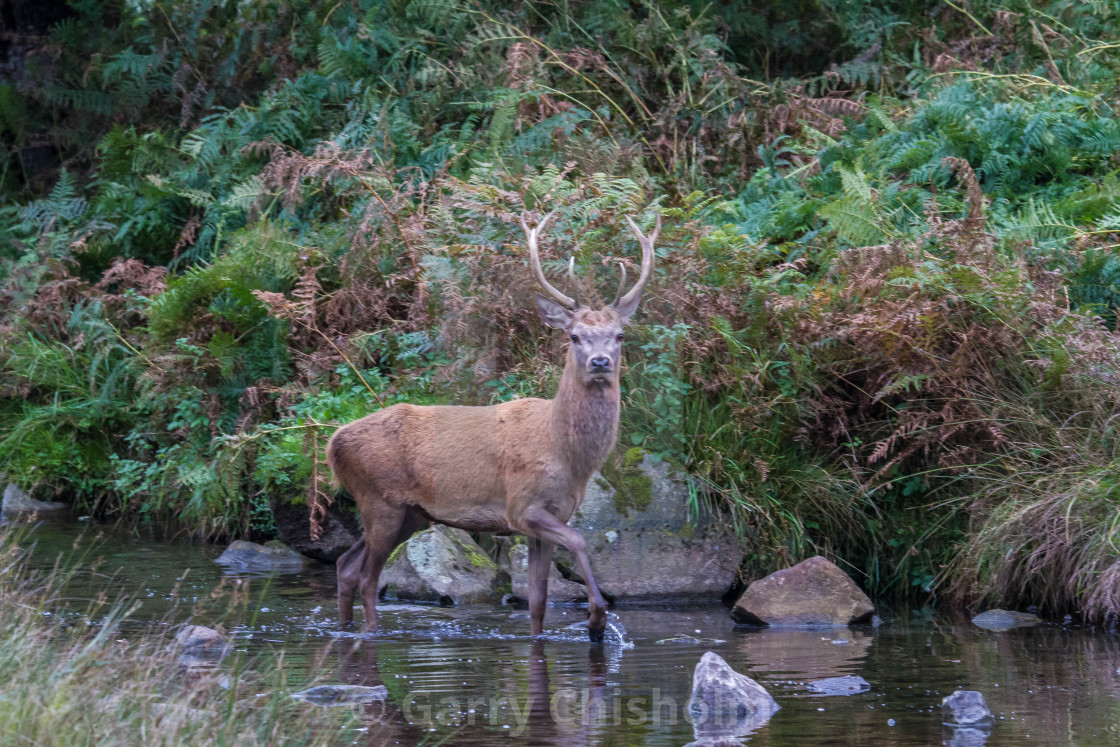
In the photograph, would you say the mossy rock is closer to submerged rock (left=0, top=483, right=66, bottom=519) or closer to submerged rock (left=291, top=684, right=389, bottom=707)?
submerged rock (left=291, top=684, right=389, bottom=707)

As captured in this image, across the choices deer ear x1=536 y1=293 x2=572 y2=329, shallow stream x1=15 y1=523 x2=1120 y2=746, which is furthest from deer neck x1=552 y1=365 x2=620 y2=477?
shallow stream x1=15 y1=523 x2=1120 y2=746

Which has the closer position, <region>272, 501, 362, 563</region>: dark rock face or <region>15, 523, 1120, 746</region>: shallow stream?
<region>15, 523, 1120, 746</region>: shallow stream

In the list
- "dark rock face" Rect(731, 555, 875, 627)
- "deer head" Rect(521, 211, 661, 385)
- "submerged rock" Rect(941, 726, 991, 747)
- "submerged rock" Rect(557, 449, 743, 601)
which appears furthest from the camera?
"submerged rock" Rect(557, 449, 743, 601)

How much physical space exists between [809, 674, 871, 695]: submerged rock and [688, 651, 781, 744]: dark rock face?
373mm

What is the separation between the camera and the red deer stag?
7.64 metres

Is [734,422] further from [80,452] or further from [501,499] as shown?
[80,452]

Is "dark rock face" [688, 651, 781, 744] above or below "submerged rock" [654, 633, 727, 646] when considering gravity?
above

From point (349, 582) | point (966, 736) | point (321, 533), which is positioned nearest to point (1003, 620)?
point (966, 736)

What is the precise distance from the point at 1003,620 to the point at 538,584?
2808 millimetres

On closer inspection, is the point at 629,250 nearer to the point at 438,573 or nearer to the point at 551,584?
the point at 551,584

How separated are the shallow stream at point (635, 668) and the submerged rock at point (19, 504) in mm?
2714

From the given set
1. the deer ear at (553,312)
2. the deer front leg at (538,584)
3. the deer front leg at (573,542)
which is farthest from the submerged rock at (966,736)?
the deer ear at (553,312)

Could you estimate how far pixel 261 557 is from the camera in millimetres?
10039

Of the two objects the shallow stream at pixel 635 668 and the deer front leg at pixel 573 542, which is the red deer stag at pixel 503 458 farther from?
the shallow stream at pixel 635 668
